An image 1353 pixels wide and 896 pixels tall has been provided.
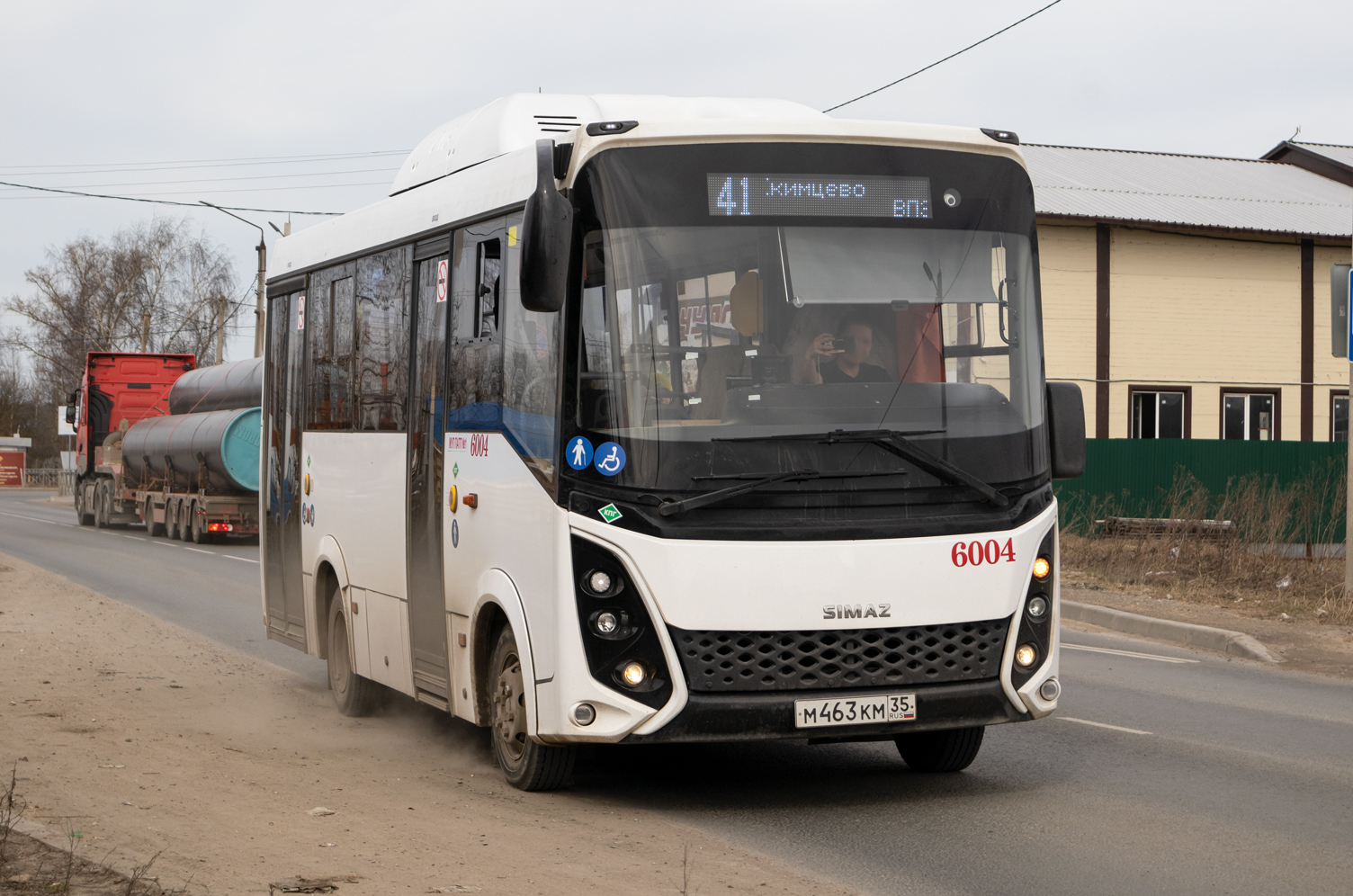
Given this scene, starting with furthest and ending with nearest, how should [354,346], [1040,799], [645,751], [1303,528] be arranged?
[1303,528] → [354,346] → [645,751] → [1040,799]

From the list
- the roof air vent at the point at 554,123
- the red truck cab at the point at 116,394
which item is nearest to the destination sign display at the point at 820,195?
the roof air vent at the point at 554,123

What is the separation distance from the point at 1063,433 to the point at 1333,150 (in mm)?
41149

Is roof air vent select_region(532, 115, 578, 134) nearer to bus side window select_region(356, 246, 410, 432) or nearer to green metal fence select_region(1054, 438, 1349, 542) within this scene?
bus side window select_region(356, 246, 410, 432)

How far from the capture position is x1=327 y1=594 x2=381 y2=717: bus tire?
10242 millimetres

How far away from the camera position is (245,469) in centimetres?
3195

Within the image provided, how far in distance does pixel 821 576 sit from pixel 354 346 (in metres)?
4.28

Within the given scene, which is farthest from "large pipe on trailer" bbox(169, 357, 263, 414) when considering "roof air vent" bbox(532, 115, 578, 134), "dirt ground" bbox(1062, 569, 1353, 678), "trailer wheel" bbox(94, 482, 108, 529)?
"roof air vent" bbox(532, 115, 578, 134)

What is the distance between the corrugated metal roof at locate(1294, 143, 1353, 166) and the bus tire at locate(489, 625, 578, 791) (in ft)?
131

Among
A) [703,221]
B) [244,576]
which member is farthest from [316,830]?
[244,576]

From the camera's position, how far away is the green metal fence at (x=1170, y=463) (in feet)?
92.4

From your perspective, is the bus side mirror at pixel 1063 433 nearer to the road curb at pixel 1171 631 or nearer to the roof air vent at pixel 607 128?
the roof air vent at pixel 607 128

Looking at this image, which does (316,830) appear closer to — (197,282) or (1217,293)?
(1217,293)

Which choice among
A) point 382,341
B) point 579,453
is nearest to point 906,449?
point 579,453

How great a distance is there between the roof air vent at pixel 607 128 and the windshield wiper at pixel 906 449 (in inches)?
56.5
